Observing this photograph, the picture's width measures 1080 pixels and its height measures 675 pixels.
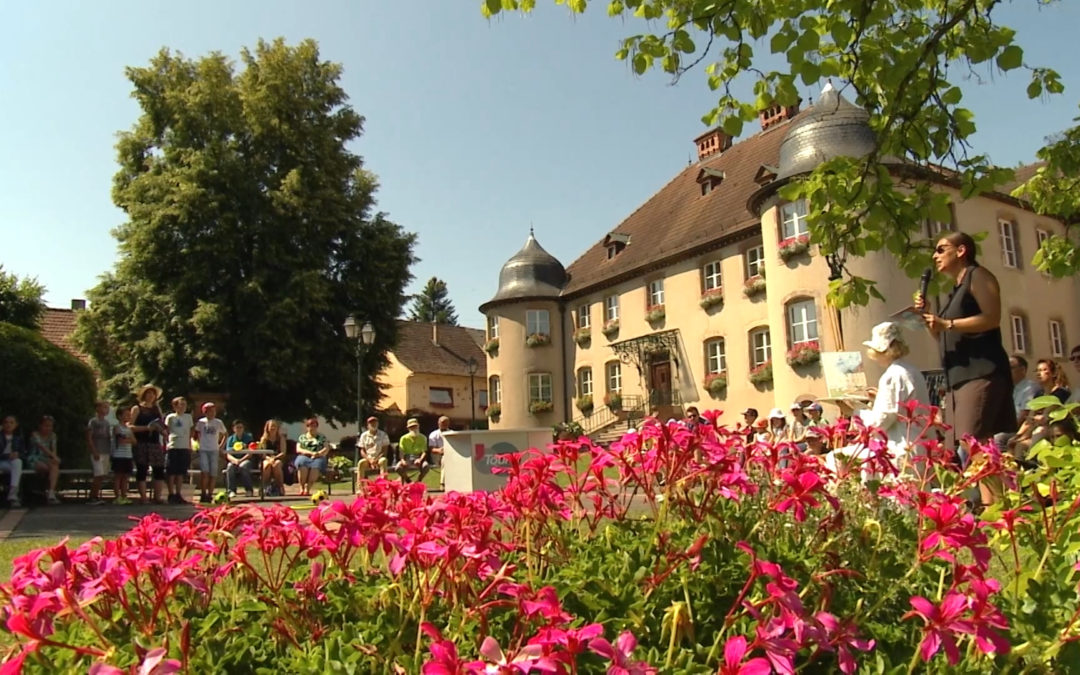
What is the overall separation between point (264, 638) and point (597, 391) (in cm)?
3180

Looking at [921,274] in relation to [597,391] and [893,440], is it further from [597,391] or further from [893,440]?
[597,391]

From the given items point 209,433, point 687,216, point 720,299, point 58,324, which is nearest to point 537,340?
point 687,216

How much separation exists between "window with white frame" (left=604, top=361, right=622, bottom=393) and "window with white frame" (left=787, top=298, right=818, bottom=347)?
30.2 feet

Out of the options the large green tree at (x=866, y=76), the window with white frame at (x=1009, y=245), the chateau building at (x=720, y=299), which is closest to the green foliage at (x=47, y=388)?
the large green tree at (x=866, y=76)

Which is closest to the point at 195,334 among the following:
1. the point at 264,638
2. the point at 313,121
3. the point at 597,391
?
the point at 313,121

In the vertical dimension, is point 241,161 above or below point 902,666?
above

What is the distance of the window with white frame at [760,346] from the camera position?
1033 inches

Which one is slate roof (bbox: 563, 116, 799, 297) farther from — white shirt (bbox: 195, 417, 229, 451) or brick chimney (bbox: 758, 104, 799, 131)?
white shirt (bbox: 195, 417, 229, 451)

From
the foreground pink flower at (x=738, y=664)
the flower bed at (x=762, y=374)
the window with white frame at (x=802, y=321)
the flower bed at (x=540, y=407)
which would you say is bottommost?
the foreground pink flower at (x=738, y=664)

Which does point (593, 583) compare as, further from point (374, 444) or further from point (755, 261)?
point (755, 261)

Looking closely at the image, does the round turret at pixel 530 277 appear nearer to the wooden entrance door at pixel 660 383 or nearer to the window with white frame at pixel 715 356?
the wooden entrance door at pixel 660 383

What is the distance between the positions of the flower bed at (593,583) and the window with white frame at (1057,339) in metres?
28.3

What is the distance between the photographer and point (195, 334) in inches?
1067

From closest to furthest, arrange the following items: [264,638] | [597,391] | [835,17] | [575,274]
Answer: [264,638]
[835,17]
[597,391]
[575,274]
